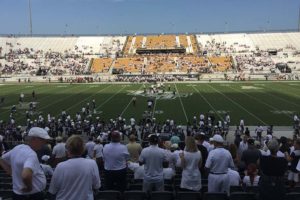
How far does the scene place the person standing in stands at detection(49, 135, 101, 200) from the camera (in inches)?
169

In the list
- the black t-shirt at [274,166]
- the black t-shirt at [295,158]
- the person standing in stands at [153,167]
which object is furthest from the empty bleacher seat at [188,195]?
the black t-shirt at [295,158]

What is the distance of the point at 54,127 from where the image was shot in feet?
69.5

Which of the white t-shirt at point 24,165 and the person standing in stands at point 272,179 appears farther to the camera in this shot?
the person standing in stands at point 272,179

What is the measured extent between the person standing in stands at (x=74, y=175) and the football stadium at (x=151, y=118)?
10 millimetres

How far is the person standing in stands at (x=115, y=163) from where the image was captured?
7.13m

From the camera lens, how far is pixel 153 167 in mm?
6926

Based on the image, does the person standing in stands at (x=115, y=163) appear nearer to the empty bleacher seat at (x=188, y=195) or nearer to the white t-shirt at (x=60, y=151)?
the empty bleacher seat at (x=188, y=195)

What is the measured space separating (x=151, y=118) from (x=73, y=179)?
70.6 ft

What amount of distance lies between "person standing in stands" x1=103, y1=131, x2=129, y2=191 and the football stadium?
0.06 feet

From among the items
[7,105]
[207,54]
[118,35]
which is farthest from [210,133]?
[118,35]

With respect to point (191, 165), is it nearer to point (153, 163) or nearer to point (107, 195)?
point (153, 163)

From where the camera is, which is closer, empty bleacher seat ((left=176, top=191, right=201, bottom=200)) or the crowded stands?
the crowded stands

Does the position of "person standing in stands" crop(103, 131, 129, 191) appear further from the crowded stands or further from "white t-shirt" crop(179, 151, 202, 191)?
"white t-shirt" crop(179, 151, 202, 191)

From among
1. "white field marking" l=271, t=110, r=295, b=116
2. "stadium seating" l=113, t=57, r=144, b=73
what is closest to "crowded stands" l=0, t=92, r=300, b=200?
"white field marking" l=271, t=110, r=295, b=116
